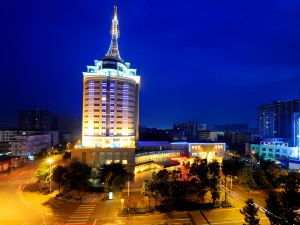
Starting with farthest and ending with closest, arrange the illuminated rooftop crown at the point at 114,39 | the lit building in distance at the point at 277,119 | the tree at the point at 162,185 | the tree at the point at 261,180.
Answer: the lit building in distance at the point at 277,119
the illuminated rooftop crown at the point at 114,39
the tree at the point at 261,180
the tree at the point at 162,185

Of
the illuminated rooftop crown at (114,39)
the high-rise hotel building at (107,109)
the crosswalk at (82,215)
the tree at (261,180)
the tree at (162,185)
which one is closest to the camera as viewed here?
the crosswalk at (82,215)

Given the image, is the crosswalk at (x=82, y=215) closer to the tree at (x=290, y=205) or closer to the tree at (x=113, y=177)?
the tree at (x=113, y=177)

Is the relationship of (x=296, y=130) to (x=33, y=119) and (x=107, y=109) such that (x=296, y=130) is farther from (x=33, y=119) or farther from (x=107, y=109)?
(x=33, y=119)

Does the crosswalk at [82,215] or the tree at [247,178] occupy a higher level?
the tree at [247,178]

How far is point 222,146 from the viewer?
193ft

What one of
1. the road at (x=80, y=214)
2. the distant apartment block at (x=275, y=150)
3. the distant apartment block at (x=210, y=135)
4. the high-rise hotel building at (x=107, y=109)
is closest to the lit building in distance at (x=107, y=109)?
the high-rise hotel building at (x=107, y=109)

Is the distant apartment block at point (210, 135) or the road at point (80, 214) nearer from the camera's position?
the road at point (80, 214)

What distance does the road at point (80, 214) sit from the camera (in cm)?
2114

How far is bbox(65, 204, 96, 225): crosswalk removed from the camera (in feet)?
68.8

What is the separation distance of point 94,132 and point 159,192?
29.9 metres

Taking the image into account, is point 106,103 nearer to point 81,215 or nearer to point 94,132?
point 94,132

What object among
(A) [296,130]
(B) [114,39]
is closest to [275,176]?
(A) [296,130]

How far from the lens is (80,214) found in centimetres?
2289

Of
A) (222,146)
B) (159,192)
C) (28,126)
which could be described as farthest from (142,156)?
(28,126)
